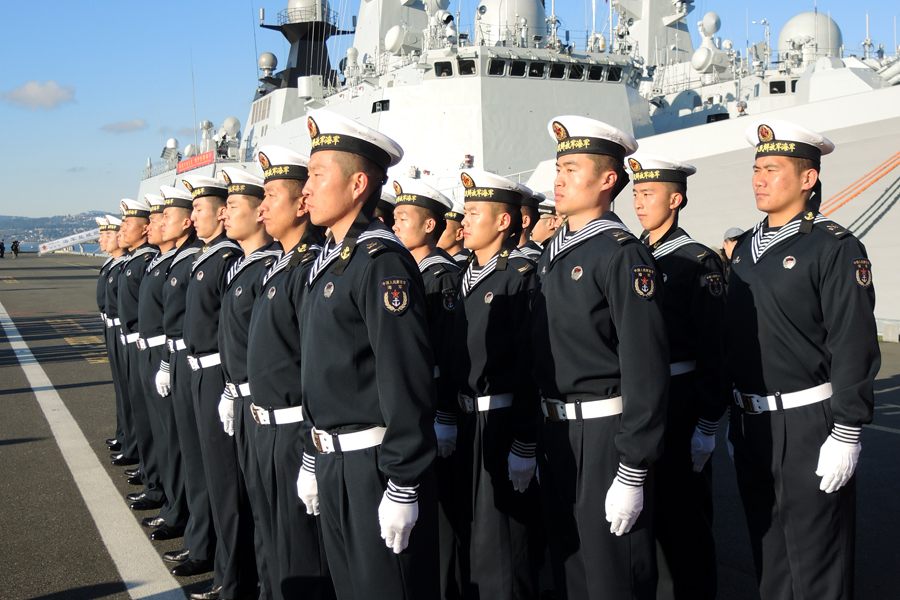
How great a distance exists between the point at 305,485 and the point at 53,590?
1850 mm

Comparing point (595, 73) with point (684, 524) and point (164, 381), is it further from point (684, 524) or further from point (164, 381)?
point (684, 524)

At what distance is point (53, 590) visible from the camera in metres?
3.39

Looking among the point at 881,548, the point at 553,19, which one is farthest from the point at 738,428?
the point at 553,19

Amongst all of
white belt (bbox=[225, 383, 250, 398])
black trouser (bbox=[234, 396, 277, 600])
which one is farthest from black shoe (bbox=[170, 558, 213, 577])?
white belt (bbox=[225, 383, 250, 398])

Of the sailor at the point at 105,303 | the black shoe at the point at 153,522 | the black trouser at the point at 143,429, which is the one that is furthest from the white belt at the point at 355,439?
the sailor at the point at 105,303

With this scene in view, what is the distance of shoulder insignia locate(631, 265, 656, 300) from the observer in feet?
7.54

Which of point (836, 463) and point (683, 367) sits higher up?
point (683, 367)

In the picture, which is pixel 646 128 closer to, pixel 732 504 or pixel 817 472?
pixel 732 504

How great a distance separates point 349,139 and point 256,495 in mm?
1479

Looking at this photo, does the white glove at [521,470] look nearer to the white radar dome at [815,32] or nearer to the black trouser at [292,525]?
the black trouser at [292,525]

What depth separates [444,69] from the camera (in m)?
15.5

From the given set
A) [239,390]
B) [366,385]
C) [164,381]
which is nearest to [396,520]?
[366,385]

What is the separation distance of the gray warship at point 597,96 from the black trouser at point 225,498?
9588 millimetres

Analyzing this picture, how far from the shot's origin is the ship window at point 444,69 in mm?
15453
